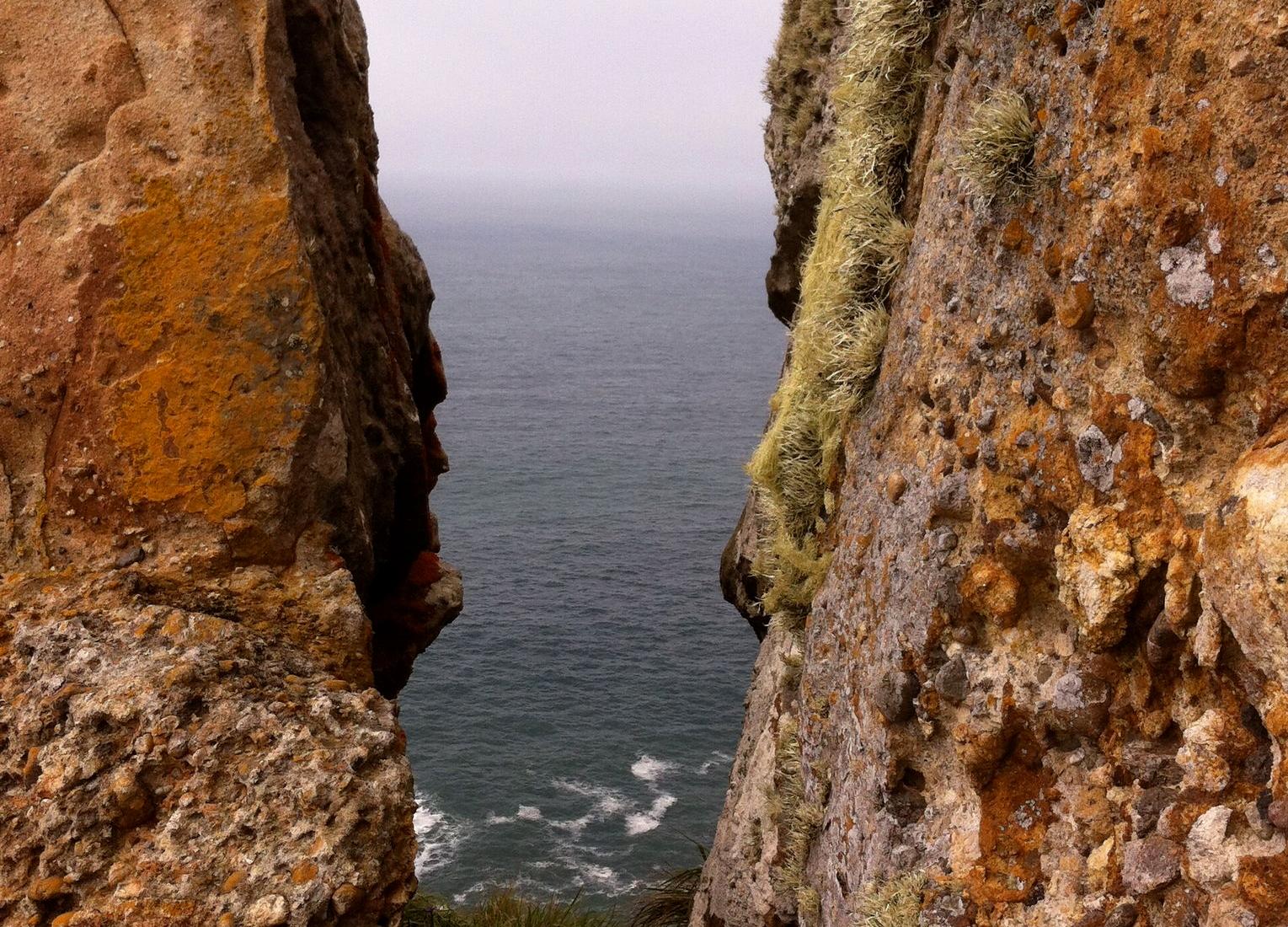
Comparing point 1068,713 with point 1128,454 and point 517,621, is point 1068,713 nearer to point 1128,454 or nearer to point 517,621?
point 1128,454

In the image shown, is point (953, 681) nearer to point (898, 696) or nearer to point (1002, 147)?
point (898, 696)

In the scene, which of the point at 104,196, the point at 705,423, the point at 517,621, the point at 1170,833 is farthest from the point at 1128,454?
the point at 705,423

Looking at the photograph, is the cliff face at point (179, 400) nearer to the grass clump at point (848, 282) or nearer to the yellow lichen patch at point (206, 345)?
the yellow lichen patch at point (206, 345)

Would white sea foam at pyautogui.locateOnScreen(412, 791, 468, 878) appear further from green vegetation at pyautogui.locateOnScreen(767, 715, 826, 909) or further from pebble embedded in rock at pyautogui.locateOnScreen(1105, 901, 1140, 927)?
pebble embedded in rock at pyautogui.locateOnScreen(1105, 901, 1140, 927)

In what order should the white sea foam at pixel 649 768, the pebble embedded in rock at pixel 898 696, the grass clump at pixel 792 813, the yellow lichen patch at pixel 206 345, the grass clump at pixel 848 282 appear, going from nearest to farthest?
the pebble embedded in rock at pixel 898 696 → the grass clump at pixel 848 282 → the grass clump at pixel 792 813 → the yellow lichen patch at pixel 206 345 → the white sea foam at pixel 649 768

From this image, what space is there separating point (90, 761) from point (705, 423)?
265 feet

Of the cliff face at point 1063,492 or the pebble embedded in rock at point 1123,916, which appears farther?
the pebble embedded in rock at point 1123,916

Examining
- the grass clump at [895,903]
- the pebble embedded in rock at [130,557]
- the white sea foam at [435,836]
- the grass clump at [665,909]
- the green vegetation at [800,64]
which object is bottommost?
the white sea foam at [435,836]

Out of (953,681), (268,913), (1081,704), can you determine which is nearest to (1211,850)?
(1081,704)

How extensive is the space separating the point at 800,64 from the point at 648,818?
2782 cm

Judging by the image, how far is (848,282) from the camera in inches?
388

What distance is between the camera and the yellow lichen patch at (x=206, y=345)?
10086 millimetres

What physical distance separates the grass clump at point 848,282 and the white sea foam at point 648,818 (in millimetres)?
27305

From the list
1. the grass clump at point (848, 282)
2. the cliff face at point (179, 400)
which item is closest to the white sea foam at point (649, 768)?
the grass clump at point (848, 282)
